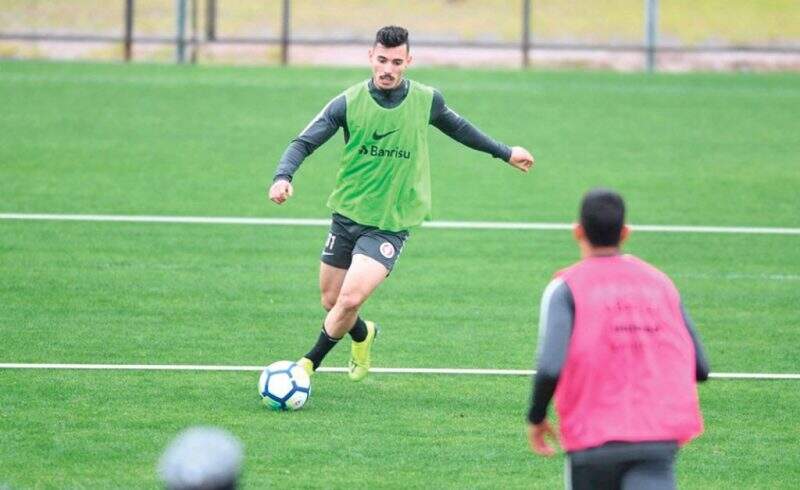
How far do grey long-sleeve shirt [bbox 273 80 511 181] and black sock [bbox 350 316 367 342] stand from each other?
1.13 m

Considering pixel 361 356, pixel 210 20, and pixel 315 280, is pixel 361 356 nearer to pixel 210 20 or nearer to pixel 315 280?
pixel 315 280

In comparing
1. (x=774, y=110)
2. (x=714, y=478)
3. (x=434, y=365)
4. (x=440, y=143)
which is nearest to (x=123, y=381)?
(x=434, y=365)

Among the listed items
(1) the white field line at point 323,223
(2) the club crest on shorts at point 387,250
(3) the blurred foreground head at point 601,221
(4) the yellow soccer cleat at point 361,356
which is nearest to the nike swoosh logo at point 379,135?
(2) the club crest on shorts at point 387,250

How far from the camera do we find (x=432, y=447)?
8477 mm

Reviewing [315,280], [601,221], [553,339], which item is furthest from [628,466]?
[315,280]

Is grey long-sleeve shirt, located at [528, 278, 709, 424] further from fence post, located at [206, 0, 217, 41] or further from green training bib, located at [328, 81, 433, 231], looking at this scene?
fence post, located at [206, 0, 217, 41]

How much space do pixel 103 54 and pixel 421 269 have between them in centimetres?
2540

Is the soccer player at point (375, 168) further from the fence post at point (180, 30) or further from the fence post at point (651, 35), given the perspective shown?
the fence post at point (651, 35)

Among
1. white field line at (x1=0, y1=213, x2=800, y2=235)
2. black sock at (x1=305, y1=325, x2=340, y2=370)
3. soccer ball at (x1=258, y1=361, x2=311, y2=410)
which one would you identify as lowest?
white field line at (x1=0, y1=213, x2=800, y2=235)

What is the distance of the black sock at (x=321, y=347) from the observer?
9492 mm

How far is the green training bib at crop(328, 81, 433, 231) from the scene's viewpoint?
9328mm

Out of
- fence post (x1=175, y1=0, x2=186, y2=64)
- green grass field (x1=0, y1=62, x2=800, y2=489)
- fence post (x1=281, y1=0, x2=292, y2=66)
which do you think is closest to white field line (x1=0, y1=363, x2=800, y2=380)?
green grass field (x1=0, y1=62, x2=800, y2=489)

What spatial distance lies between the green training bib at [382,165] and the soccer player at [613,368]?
3878mm

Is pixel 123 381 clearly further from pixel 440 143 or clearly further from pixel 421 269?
pixel 440 143
